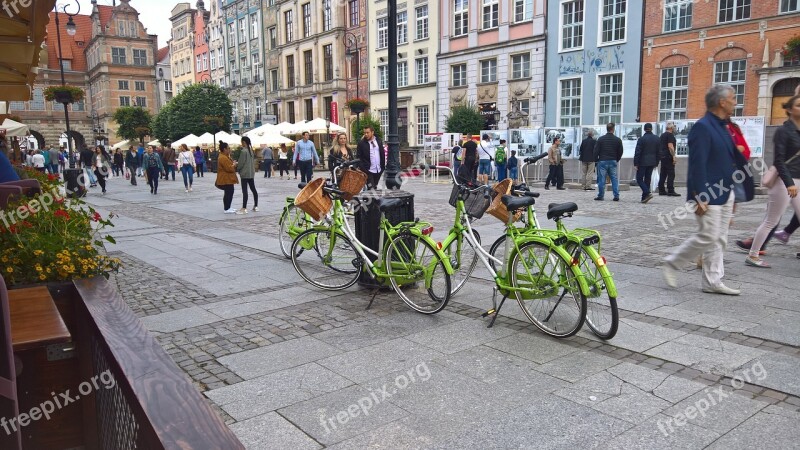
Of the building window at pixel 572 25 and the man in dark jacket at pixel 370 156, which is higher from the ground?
the building window at pixel 572 25

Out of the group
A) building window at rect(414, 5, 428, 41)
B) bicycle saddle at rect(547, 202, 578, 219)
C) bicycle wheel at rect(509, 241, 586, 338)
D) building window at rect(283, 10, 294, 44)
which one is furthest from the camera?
building window at rect(283, 10, 294, 44)

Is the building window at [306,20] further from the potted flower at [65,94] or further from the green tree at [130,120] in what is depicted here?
the potted flower at [65,94]

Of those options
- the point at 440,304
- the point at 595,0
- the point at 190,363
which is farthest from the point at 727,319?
the point at 595,0

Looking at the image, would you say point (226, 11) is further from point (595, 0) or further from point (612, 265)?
point (612, 265)

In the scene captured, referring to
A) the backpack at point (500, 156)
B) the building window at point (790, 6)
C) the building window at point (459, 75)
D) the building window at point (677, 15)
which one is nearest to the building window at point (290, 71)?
the building window at point (459, 75)

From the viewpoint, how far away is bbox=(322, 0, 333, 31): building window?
45.6 m

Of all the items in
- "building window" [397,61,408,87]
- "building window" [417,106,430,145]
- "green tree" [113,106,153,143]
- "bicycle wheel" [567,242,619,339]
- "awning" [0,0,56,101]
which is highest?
"building window" [397,61,408,87]

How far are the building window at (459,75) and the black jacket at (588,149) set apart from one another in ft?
63.6

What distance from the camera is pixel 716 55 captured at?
24.1 meters

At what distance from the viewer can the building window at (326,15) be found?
45625 mm

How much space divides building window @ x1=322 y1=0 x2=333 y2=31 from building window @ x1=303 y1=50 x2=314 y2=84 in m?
2.82

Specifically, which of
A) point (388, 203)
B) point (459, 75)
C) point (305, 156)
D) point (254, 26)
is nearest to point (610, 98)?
point (459, 75)

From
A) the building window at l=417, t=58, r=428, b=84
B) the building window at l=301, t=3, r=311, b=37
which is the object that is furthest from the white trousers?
the building window at l=301, t=3, r=311, b=37

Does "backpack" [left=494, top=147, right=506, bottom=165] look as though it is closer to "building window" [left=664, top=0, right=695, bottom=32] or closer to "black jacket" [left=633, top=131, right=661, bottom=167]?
"black jacket" [left=633, top=131, right=661, bottom=167]
